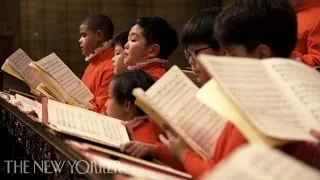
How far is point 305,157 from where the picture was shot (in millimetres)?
1478

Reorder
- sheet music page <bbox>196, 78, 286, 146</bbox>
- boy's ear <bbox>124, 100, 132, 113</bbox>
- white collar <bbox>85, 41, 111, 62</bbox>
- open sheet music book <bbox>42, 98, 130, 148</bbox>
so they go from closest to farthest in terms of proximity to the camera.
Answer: sheet music page <bbox>196, 78, 286, 146</bbox>
open sheet music book <bbox>42, 98, 130, 148</bbox>
boy's ear <bbox>124, 100, 132, 113</bbox>
white collar <bbox>85, 41, 111, 62</bbox>

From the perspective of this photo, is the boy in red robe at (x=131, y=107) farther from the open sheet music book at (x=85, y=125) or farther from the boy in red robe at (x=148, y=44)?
the boy in red robe at (x=148, y=44)

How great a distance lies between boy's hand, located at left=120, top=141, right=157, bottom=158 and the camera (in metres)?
1.85

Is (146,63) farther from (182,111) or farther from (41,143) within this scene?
(182,111)

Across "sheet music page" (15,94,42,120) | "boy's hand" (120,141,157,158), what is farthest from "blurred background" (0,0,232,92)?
"boy's hand" (120,141,157,158)

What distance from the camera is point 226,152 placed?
142 cm

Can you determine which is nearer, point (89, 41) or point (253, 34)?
point (253, 34)

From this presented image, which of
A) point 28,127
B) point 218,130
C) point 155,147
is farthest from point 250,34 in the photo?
point 28,127

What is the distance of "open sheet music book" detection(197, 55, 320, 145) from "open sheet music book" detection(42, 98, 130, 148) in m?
0.70

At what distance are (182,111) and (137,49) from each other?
1670 millimetres

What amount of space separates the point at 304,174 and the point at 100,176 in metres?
0.78

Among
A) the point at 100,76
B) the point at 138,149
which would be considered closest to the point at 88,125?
the point at 138,149

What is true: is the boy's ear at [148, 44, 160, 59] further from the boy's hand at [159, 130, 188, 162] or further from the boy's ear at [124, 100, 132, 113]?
the boy's hand at [159, 130, 188, 162]

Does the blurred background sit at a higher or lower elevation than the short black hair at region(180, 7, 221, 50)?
lower
